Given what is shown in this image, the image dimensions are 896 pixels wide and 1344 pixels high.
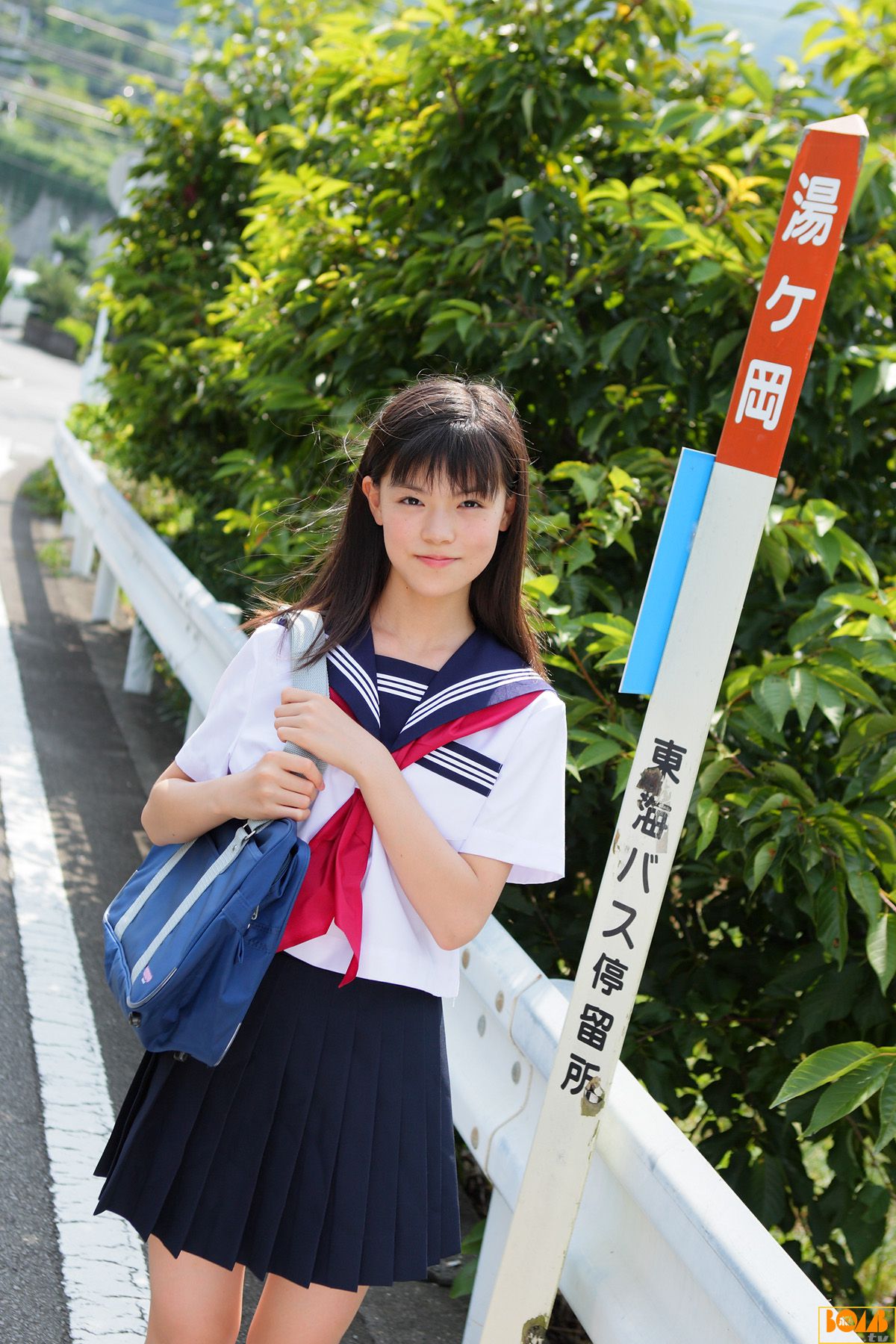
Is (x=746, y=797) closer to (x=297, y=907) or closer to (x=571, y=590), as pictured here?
(x=571, y=590)

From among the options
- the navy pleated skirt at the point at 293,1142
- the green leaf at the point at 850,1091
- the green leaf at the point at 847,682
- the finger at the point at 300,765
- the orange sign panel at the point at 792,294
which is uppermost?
the orange sign panel at the point at 792,294

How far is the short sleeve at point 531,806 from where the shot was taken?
5.62 ft

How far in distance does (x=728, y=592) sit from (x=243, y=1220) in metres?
1.04

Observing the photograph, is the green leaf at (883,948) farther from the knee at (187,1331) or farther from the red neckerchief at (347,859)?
the knee at (187,1331)

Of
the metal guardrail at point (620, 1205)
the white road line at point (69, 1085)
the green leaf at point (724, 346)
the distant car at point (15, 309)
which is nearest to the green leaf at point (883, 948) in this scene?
the metal guardrail at point (620, 1205)

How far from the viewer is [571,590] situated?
3.05 metres

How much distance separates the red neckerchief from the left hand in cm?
8

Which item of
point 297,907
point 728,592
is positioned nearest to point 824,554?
point 728,592

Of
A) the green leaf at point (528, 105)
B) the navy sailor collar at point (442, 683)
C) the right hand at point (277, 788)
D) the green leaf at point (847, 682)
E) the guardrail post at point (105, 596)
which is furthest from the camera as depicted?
the guardrail post at point (105, 596)

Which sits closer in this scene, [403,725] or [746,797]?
[403,725]

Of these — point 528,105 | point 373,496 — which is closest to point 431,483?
point 373,496

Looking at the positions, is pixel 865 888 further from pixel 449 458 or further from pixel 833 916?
pixel 449 458

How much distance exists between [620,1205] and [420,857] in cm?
62

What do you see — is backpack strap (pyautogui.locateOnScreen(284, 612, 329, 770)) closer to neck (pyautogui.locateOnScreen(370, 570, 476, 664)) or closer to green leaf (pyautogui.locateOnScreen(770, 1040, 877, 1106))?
neck (pyautogui.locateOnScreen(370, 570, 476, 664))
